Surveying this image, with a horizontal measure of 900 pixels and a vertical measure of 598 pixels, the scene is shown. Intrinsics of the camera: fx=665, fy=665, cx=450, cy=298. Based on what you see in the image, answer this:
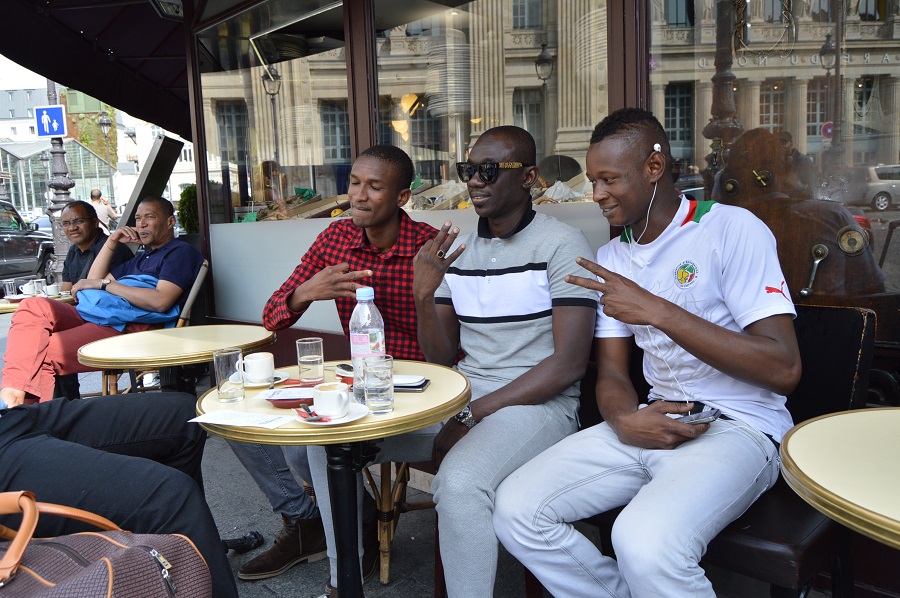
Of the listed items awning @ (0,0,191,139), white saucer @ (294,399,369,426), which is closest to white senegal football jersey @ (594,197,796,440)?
white saucer @ (294,399,369,426)

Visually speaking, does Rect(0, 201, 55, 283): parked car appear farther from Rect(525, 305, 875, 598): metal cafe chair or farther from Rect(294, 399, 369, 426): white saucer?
Rect(525, 305, 875, 598): metal cafe chair

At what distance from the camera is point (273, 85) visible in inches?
206

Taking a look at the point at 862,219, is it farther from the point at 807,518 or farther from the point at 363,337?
the point at 363,337

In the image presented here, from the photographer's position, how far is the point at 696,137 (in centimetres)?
307

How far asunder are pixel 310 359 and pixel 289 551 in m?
1.00

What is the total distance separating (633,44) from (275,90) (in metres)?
3.25

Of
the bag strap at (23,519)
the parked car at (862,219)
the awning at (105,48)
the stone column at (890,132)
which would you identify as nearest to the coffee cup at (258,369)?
the bag strap at (23,519)

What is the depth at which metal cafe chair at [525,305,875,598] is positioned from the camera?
5.30 feet

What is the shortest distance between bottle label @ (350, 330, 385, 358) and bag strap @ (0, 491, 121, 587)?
2.70 feet

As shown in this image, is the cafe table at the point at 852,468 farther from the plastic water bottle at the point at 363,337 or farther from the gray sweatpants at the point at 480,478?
the plastic water bottle at the point at 363,337

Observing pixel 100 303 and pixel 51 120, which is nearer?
pixel 100 303

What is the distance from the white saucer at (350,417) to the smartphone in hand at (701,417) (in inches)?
34.7

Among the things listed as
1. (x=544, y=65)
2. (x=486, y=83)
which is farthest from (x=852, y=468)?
(x=486, y=83)

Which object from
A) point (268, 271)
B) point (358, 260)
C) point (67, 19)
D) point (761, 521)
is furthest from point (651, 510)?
point (67, 19)
